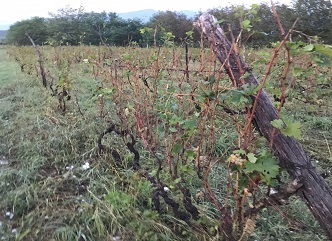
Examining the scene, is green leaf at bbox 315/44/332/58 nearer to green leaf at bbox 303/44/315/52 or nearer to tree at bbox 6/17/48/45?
green leaf at bbox 303/44/315/52

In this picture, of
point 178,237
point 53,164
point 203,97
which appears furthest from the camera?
point 53,164

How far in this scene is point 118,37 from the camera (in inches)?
775

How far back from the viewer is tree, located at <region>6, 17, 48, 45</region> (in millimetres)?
23603

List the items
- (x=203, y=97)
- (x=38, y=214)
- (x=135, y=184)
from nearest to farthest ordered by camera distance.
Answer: (x=203, y=97) < (x=38, y=214) < (x=135, y=184)

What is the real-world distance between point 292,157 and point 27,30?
26.1 m

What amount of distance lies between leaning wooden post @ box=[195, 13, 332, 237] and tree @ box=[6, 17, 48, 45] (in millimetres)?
22525

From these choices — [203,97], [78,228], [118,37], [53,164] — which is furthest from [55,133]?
[118,37]

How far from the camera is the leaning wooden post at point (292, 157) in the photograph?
156 cm

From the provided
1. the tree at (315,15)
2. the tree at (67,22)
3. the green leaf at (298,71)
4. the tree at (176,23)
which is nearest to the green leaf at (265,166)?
the green leaf at (298,71)

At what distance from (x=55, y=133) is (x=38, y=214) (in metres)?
1.26

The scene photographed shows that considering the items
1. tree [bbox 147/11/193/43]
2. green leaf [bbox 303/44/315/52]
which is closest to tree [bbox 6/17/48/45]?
tree [bbox 147/11/193/43]

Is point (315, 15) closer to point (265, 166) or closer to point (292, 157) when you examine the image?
point (292, 157)

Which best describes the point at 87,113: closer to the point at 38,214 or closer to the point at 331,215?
the point at 38,214

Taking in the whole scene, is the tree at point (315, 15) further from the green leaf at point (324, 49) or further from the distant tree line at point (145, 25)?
the green leaf at point (324, 49)
